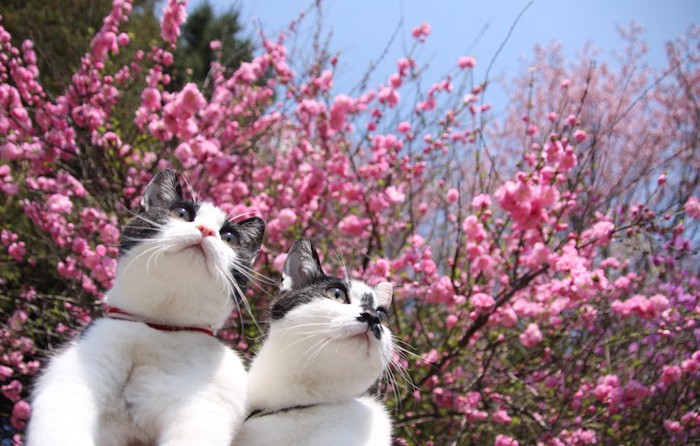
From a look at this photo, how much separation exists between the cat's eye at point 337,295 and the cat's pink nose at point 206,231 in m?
0.42

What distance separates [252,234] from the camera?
60.6 inches

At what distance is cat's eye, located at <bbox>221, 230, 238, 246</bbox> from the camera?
1.41 m

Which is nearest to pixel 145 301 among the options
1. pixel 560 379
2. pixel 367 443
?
pixel 367 443

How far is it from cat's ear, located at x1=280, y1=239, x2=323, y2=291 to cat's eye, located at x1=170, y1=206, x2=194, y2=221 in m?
0.37

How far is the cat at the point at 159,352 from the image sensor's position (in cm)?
110

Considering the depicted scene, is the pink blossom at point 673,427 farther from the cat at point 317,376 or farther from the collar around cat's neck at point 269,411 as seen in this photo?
the collar around cat's neck at point 269,411

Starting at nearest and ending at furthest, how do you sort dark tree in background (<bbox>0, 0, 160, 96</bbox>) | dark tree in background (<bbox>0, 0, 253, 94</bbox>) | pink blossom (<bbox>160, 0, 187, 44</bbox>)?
1. pink blossom (<bbox>160, 0, 187, 44</bbox>)
2. dark tree in background (<bbox>0, 0, 253, 94</bbox>)
3. dark tree in background (<bbox>0, 0, 160, 96</bbox>)

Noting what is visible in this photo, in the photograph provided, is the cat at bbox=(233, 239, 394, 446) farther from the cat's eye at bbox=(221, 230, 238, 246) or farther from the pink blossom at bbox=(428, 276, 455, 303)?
the pink blossom at bbox=(428, 276, 455, 303)

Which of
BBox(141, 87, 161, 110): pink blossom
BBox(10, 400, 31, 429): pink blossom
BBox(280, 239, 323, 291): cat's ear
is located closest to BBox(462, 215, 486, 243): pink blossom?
BBox(280, 239, 323, 291): cat's ear

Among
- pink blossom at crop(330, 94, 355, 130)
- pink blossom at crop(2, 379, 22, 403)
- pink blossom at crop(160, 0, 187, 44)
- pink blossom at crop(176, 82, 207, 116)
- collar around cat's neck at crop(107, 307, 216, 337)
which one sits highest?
pink blossom at crop(160, 0, 187, 44)

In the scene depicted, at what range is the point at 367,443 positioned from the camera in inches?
52.6

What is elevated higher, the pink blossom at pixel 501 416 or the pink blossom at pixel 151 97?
the pink blossom at pixel 151 97

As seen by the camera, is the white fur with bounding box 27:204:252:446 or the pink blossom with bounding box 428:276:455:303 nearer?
the white fur with bounding box 27:204:252:446

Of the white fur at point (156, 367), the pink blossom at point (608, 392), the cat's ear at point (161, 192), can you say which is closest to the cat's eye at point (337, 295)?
the white fur at point (156, 367)
